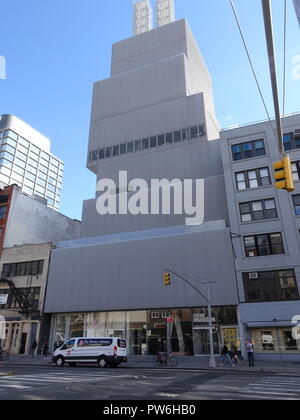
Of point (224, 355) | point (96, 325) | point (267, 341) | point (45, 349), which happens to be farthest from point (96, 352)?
point (267, 341)

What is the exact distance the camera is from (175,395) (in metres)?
9.61

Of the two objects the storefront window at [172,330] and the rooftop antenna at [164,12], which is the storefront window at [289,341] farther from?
the rooftop antenna at [164,12]

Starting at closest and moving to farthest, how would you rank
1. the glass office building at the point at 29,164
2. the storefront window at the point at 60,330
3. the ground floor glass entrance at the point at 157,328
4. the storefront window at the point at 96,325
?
1. the ground floor glass entrance at the point at 157,328
2. the storefront window at the point at 96,325
3. the storefront window at the point at 60,330
4. the glass office building at the point at 29,164

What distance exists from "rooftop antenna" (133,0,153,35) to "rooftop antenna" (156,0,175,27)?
2816mm

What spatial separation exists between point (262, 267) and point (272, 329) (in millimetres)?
5527

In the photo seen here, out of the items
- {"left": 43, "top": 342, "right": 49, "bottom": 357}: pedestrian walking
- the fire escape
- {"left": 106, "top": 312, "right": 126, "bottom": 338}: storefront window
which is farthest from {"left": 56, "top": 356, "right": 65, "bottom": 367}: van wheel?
the fire escape

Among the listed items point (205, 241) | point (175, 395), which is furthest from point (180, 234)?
point (175, 395)

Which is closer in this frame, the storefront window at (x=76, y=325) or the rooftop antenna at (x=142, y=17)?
the storefront window at (x=76, y=325)

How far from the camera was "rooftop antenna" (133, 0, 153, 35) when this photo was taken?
78000 mm

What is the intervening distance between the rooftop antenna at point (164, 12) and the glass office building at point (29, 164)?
212 feet

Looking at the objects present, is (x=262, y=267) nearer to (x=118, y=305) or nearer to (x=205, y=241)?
(x=205, y=241)

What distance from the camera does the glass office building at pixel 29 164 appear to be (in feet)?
354

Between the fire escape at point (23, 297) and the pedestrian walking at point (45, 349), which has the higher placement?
the fire escape at point (23, 297)

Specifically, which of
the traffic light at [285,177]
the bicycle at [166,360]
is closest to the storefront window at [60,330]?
the bicycle at [166,360]
